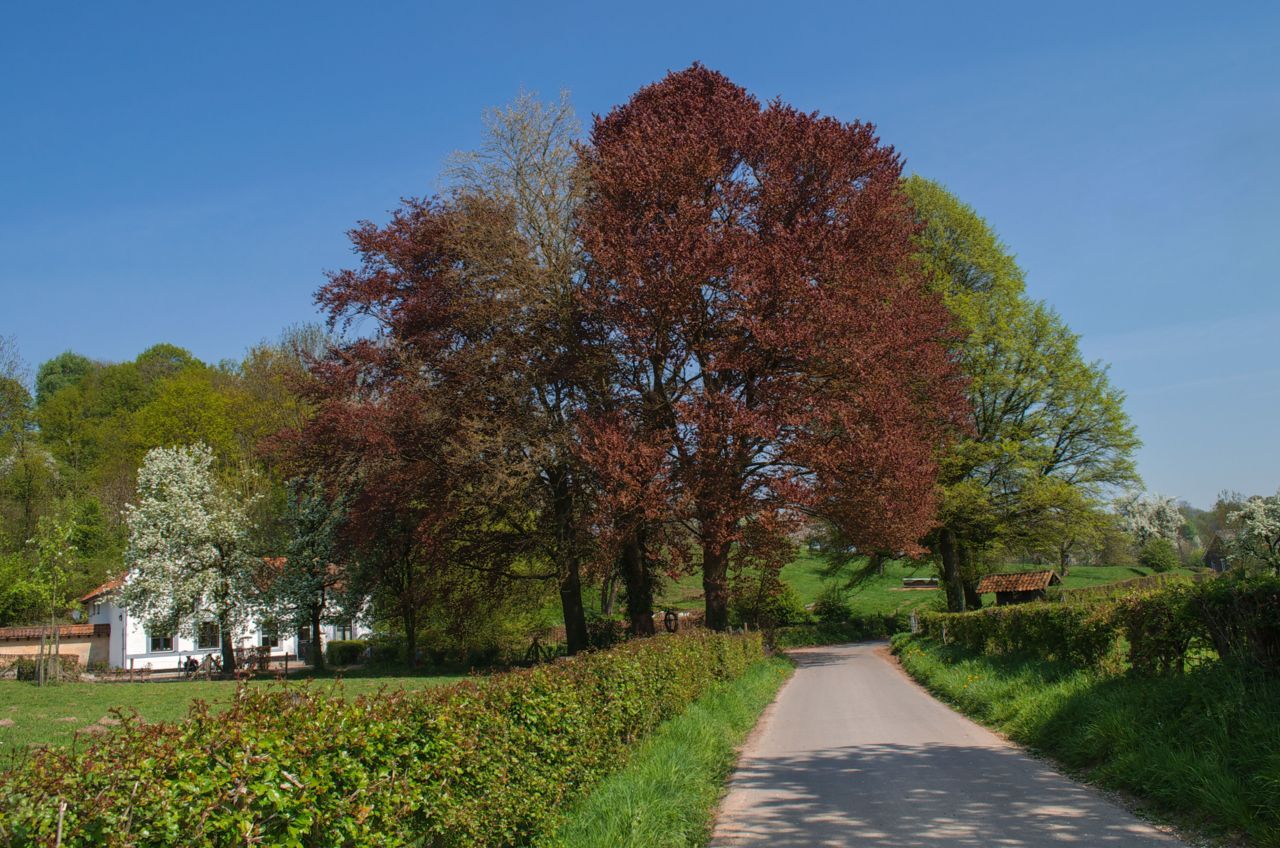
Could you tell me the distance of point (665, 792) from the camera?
311 inches

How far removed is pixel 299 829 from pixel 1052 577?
39456 mm

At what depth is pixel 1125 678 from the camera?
35.9ft

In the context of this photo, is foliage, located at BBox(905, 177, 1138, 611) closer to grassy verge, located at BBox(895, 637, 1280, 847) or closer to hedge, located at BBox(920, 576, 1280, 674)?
hedge, located at BBox(920, 576, 1280, 674)

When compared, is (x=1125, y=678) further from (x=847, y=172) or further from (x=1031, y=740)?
(x=847, y=172)

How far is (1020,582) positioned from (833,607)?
56.4ft

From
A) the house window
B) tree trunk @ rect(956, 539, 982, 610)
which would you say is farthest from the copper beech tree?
the house window

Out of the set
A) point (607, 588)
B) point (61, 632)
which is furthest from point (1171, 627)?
point (61, 632)

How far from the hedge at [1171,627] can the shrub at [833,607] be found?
38313mm

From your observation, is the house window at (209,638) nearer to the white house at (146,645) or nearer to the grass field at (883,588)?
the white house at (146,645)

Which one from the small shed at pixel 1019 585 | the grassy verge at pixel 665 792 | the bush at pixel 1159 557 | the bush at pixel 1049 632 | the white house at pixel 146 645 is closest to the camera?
the grassy verge at pixel 665 792

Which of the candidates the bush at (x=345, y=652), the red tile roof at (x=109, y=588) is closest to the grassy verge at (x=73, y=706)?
the red tile roof at (x=109, y=588)

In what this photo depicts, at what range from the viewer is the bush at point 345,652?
4366 centimetres

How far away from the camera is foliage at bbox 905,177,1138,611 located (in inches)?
1299

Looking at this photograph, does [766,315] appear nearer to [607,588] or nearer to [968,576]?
[607,588]
